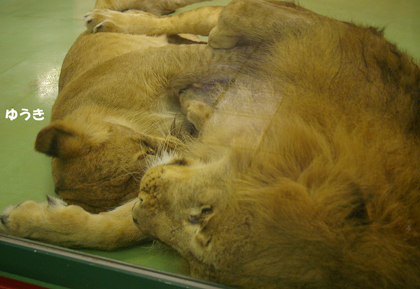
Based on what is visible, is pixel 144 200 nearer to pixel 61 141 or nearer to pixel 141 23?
pixel 61 141

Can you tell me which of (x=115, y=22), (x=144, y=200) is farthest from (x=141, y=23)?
(x=144, y=200)

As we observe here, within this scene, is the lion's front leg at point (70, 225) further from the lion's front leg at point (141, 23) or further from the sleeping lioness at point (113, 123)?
the lion's front leg at point (141, 23)

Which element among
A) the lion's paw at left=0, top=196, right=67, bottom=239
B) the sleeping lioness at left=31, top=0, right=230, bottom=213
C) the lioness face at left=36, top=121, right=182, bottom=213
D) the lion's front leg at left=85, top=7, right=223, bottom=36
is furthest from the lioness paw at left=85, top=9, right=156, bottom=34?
the lion's paw at left=0, top=196, right=67, bottom=239

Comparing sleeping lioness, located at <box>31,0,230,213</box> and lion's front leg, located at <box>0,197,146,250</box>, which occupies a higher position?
sleeping lioness, located at <box>31,0,230,213</box>

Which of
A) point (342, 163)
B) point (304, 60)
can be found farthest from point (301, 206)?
point (304, 60)

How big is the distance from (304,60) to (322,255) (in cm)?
105

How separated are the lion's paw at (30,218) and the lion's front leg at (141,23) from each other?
1.63m

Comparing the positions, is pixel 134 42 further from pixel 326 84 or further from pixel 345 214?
pixel 345 214

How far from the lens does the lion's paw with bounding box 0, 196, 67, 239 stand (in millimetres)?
1872

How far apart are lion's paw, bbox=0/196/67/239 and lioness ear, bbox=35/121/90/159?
266 millimetres

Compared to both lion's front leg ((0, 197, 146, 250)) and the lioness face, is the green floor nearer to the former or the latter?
lion's front leg ((0, 197, 146, 250))

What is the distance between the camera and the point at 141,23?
124 inches

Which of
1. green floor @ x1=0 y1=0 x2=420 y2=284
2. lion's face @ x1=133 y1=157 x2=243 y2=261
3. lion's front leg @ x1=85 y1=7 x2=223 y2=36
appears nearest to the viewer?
lion's face @ x1=133 y1=157 x2=243 y2=261

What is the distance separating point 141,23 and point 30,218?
187 cm
